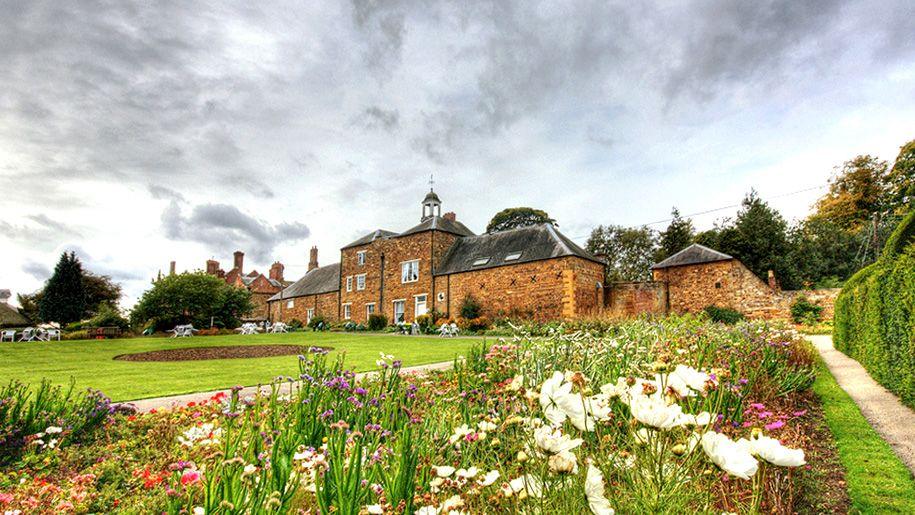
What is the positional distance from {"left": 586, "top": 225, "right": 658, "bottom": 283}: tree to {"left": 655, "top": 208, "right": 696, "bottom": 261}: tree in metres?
3.82

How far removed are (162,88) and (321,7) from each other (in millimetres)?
3105

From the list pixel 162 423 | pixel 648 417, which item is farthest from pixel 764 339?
pixel 162 423

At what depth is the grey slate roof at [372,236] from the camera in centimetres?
3084

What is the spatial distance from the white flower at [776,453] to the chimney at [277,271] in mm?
54170

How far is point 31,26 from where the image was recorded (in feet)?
17.5

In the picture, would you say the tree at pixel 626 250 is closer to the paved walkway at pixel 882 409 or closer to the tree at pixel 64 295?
the paved walkway at pixel 882 409

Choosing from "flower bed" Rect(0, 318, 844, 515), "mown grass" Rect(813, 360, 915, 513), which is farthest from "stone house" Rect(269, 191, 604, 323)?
"mown grass" Rect(813, 360, 915, 513)

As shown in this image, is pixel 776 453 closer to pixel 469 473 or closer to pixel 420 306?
pixel 469 473

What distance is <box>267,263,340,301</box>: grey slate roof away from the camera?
3538cm

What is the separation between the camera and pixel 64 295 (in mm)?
30297

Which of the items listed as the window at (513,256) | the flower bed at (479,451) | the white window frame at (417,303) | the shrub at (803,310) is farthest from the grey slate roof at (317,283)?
the flower bed at (479,451)

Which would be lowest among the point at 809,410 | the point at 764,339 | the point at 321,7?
the point at 809,410

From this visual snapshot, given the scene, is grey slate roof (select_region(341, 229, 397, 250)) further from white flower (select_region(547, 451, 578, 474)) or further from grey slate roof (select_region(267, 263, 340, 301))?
white flower (select_region(547, 451, 578, 474))

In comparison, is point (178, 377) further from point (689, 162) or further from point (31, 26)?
point (689, 162)
